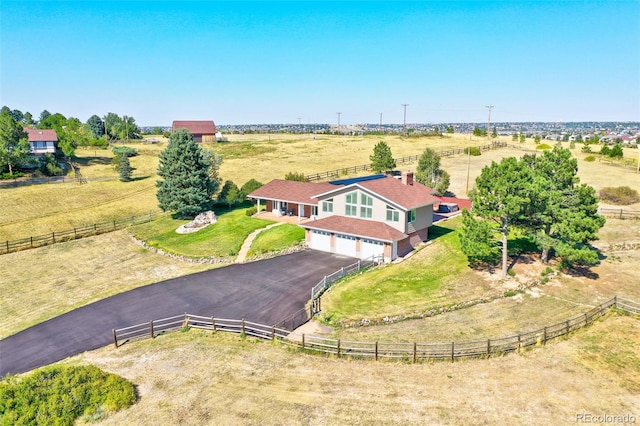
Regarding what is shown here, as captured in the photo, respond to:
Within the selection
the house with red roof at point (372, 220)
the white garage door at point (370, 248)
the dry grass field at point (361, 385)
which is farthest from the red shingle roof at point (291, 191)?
the dry grass field at point (361, 385)

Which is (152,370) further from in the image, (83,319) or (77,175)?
(77,175)

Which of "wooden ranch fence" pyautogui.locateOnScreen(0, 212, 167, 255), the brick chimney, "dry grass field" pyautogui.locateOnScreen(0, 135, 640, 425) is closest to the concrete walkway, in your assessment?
"dry grass field" pyautogui.locateOnScreen(0, 135, 640, 425)

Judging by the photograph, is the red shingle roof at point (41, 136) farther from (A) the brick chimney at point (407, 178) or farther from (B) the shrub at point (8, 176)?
(A) the brick chimney at point (407, 178)

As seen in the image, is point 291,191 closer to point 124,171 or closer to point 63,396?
point 63,396

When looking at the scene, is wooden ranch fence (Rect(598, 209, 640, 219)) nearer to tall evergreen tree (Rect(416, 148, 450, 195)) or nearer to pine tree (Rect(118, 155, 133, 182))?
→ tall evergreen tree (Rect(416, 148, 450, 195))

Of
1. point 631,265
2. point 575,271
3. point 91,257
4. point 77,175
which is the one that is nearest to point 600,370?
point 575,271

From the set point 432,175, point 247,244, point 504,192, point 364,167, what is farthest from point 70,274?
point 364,167
